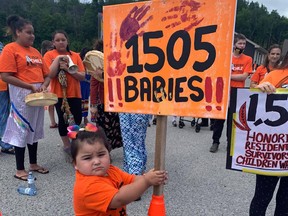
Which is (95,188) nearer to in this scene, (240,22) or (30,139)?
(30,139)

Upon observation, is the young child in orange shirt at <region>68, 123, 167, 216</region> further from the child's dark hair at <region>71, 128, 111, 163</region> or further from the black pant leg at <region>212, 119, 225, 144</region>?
the black pant leg at <region>212, 119, 225, 144</region>

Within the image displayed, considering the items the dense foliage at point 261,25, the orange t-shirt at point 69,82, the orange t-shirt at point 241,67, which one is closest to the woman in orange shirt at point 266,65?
the orange t-shirt at point 241,67

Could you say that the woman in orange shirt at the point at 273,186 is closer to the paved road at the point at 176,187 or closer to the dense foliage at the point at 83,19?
the paved road at the point at 176,187

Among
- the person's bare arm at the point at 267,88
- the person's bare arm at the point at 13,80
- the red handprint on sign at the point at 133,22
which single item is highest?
the red handprint on sign at the point at 133,22

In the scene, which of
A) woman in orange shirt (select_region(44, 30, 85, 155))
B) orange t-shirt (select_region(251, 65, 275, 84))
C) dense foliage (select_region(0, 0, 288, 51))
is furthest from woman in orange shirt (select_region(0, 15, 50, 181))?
dense foliage (select_region(0, 0, 288, 51))

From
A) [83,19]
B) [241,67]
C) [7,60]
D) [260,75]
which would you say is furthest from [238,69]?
[83,19]

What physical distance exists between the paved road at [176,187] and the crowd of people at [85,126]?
255mm

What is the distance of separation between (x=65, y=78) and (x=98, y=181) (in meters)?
2.30

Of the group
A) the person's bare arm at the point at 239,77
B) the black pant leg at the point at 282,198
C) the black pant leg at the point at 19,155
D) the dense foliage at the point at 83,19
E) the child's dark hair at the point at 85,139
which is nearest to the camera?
the child's dark hair at the point at 85,139

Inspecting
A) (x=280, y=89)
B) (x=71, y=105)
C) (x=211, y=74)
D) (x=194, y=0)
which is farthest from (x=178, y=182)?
(x=194, y=0)

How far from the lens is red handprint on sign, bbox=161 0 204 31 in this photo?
1.48m

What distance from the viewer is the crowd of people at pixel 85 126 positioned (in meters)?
1.54

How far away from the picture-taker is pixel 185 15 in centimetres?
150

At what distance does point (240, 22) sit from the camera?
2635 inches
